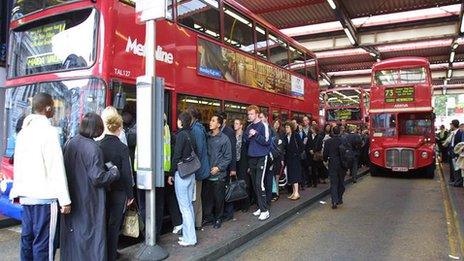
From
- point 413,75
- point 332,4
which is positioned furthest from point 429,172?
point 332,4

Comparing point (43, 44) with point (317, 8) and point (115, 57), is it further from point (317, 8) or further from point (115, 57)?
point (317, 8)

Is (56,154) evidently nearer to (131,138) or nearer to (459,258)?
(131,138)

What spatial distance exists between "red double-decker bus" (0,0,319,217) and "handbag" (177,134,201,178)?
1.02 meters

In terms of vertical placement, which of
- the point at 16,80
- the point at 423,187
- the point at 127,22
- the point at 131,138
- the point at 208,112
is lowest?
the point at 423,187

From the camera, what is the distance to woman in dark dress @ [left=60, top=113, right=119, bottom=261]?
385cm

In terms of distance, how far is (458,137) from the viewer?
458 inches

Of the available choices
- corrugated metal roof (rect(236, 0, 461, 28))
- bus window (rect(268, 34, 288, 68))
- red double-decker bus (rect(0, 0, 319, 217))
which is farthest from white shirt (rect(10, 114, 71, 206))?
corrugated metal roof (rect(236, 0, 461, 28))

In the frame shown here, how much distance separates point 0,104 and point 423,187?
11.5m

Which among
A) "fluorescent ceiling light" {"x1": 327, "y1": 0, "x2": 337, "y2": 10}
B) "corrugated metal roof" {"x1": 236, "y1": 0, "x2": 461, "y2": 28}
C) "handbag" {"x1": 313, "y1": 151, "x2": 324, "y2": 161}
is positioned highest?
"corrugated metal roof" {"x1": 236, "y1": 0, "x2": 461, "y2": 28}

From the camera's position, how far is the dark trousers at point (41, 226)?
3793 mm

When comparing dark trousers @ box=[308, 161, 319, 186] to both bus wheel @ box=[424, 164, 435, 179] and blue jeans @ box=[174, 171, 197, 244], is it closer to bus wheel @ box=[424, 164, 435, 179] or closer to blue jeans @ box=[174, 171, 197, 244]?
bus wheel @ box=[424, 164, 435, 179]

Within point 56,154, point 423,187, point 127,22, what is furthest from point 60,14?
point 423,187

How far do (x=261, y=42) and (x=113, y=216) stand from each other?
598 cm

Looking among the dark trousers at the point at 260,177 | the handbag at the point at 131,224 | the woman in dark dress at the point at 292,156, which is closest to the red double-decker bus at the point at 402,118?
the woman in dark dress at the point at 292,156
